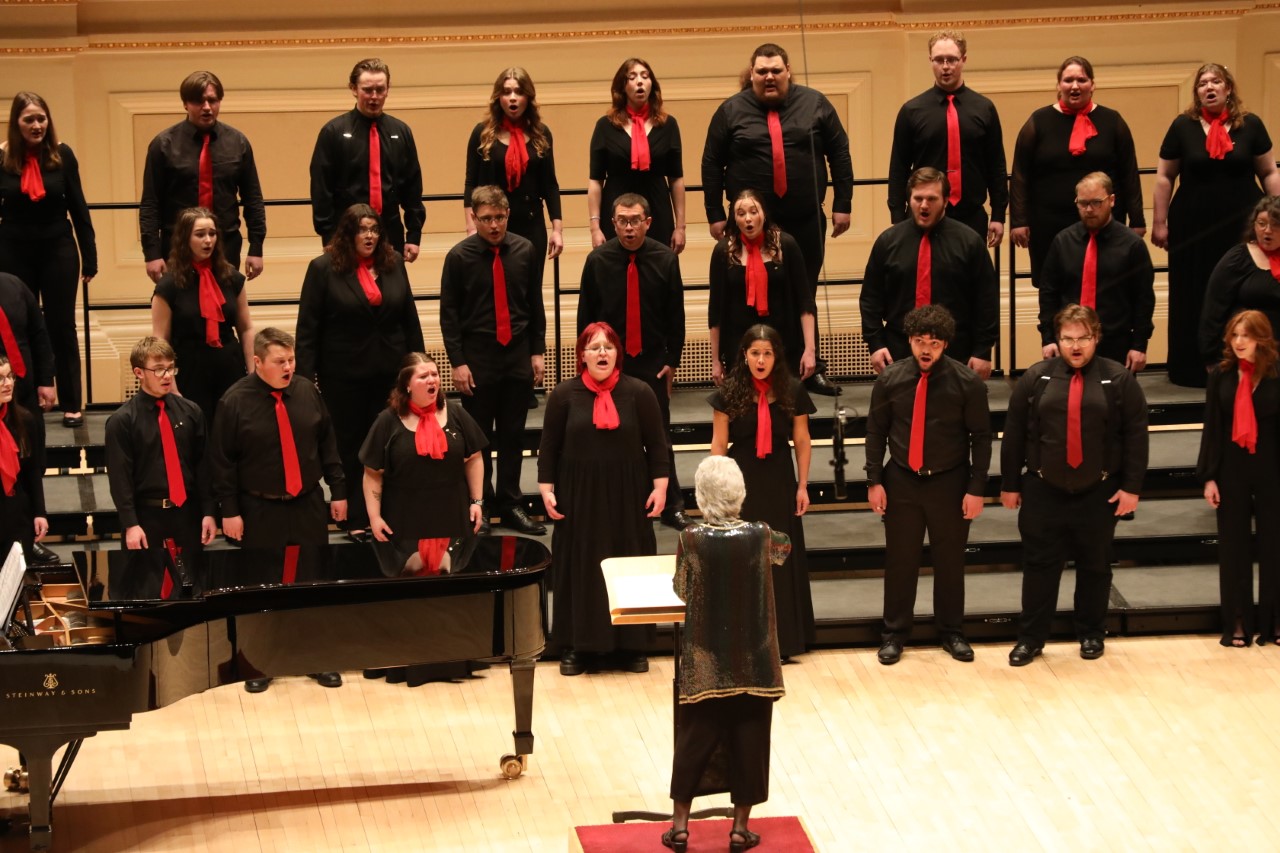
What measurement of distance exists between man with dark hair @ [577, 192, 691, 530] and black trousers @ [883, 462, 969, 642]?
85cm

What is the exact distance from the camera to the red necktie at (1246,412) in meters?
7.02

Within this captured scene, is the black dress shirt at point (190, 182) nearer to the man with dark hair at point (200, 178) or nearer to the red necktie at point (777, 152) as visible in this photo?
the man with dark hair at point (200, 178)

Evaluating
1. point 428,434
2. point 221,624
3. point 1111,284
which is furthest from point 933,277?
point 221,624

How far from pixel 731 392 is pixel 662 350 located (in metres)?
0.66

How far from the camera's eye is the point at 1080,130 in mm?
7887

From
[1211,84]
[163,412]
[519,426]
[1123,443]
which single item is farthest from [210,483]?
[1211,84]

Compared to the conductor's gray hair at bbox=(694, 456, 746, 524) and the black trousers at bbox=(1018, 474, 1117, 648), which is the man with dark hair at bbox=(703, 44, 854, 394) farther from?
the conductor's gray hair at bbox=(694, 456, 746, 524)

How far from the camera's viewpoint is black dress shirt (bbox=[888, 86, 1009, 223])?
7844 millimetres

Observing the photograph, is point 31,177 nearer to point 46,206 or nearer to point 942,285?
point 46,206

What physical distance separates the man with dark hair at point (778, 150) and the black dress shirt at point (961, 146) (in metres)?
0.25

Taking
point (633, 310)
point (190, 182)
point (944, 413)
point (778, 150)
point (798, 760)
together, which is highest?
Answer: point (778, 150)

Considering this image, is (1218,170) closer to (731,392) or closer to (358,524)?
(731,392)

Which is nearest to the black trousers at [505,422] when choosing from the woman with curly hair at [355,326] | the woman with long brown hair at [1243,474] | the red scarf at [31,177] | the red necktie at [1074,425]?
the woman with curly hair at [355,326]

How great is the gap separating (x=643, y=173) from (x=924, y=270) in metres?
1.28
